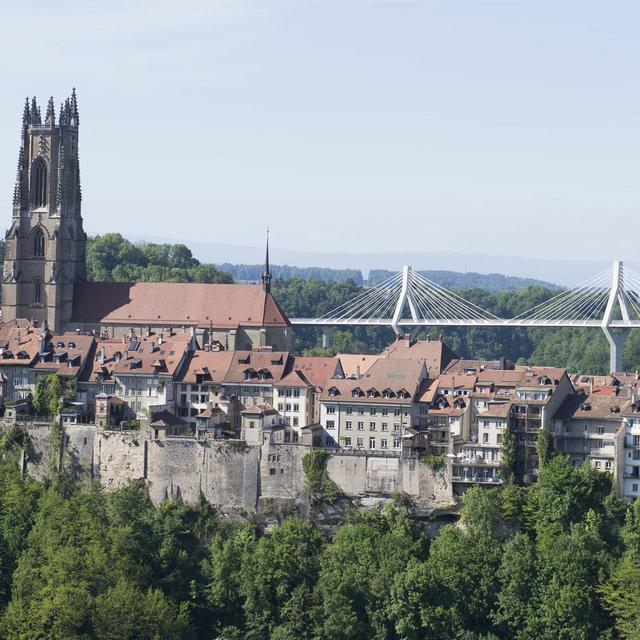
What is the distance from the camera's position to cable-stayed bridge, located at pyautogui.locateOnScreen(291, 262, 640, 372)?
13025 centimetres

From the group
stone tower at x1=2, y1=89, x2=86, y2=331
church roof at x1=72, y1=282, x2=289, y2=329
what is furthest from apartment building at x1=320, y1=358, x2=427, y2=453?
stone tower at x1=2, y1=89, x2=86, y2=331

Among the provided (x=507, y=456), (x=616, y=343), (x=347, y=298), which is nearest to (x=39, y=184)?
(x=507, y=456)

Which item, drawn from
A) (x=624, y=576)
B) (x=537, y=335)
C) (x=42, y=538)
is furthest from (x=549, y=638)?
(x=537, y=335)

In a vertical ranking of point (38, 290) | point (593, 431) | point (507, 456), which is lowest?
point (507, 456)

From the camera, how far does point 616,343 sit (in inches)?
5113

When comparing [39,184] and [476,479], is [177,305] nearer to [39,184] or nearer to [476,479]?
[39,184]

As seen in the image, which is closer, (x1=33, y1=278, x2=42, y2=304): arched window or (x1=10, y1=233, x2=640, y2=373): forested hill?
(x1=33, y1=278, x2=42, y2=304): arched window

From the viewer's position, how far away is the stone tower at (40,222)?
108 meters

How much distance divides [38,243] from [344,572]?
1431 inches

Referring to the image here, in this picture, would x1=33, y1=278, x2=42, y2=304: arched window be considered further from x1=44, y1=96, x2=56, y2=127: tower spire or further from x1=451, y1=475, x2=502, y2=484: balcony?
x1=451, y1=475, x2=502, y2=484: balcony

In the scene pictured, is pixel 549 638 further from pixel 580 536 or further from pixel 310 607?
pixel 310 607

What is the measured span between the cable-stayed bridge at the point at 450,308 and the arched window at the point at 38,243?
2550 centimetres

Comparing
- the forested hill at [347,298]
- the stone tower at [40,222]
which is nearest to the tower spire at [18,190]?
the stone tower at [40,222]

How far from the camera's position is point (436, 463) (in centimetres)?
8200
